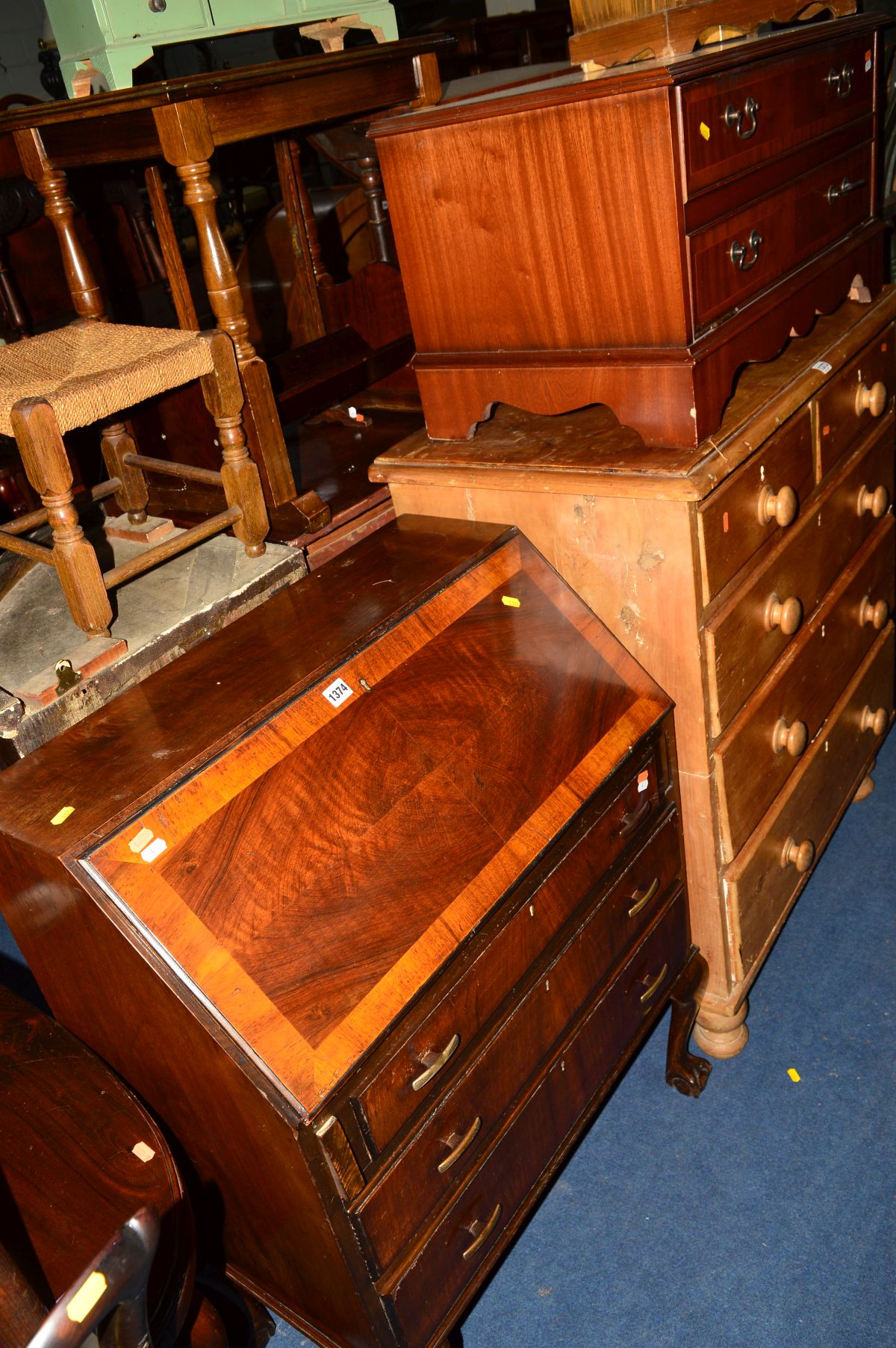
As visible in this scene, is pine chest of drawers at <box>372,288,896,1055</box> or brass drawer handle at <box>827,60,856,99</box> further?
brass drawer handle at <box>827,60,856,99</box>

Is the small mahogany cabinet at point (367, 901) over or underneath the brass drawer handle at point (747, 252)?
underneath

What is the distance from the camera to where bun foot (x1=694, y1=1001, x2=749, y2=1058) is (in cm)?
226

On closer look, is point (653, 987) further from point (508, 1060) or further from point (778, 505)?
point (778, 505)

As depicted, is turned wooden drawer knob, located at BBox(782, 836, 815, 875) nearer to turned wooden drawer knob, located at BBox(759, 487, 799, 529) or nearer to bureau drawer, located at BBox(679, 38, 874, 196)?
turned wooden drawer knob, located at BBox(759, 487, 799, 529)

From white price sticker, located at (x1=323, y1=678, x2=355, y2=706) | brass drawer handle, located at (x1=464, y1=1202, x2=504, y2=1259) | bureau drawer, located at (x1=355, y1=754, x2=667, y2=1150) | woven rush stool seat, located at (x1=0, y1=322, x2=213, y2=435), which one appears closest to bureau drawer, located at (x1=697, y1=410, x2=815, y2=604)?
bureau drawer, located at (x1=355, y1=754, x2=667, y2=1150)

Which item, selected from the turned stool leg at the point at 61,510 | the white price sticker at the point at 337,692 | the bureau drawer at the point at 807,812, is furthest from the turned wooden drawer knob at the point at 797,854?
the turned stool leg at the point at 61,510

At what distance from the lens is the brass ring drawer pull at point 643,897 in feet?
6.14

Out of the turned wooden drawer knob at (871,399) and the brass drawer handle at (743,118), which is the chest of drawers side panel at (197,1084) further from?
the turned wooden drawer knob at (871,399)

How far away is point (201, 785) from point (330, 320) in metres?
1.74

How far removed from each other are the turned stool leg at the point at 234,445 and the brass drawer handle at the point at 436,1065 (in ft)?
3.12

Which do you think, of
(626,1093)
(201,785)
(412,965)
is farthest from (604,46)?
(626,1093)

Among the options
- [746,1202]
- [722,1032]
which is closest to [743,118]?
[722,1032]

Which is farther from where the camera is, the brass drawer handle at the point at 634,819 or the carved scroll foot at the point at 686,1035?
the carved scroll foot at the point at 686,1035

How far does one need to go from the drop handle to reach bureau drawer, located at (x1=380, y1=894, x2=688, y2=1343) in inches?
29.1
